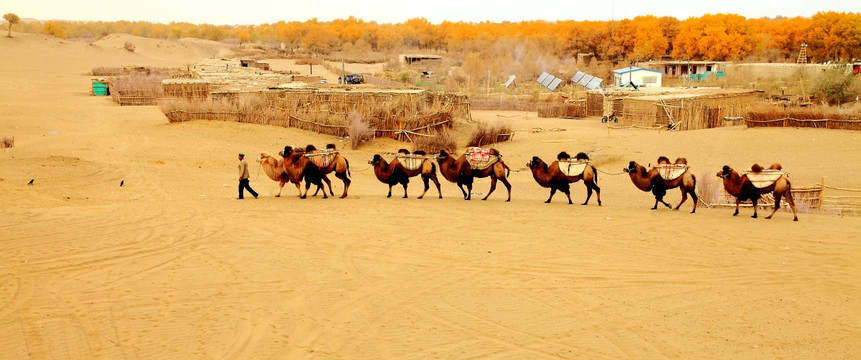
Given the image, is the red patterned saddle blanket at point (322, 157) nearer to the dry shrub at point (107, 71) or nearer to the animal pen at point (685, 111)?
the animal pen at point (685, 111)

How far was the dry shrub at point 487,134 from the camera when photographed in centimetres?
2723

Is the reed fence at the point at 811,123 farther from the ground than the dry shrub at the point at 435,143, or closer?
farther from the ground

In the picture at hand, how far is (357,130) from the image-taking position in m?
25.4

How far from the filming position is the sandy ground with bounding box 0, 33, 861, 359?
24.3 ft

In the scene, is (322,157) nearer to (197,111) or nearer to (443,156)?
(443,156)

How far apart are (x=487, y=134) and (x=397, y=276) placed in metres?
18.3

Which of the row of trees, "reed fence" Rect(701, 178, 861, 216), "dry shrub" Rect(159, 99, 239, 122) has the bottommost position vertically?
"reed fence" Rect(701, 178, 861, 216)

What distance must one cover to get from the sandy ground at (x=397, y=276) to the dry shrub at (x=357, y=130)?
299 inches

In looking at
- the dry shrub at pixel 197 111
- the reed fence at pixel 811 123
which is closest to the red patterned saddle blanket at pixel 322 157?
the dry shrub at pixel 197 111

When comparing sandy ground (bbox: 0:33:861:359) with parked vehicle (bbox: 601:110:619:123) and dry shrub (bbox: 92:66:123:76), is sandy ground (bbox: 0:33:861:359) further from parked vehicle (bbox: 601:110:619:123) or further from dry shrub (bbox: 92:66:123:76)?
dry shrub (bbox: 92:66:123:76)

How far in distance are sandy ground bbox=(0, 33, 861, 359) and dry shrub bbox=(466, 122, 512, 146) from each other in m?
9.81

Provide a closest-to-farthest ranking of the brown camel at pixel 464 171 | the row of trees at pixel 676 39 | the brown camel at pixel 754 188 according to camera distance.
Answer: the brown camel at pixel 754 188 → the brown camel at pixel 464 171 → the row of trees at pixel 676 39

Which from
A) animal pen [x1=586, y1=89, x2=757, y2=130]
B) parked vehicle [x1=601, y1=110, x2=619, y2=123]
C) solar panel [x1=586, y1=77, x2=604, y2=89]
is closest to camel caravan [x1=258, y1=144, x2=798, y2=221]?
animal pen [x1=586, y1=89, x2=757, y2=130]

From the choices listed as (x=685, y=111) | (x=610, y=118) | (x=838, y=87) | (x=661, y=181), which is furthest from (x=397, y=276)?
(x=838, y=87)
